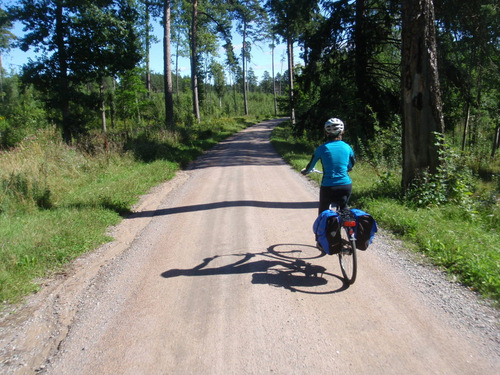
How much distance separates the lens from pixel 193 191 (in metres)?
10.1

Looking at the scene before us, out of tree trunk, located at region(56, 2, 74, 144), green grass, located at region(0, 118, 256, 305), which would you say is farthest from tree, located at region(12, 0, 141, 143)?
green grass, located at region(0, 118, 256, 305)

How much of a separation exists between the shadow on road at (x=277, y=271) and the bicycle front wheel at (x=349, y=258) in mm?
121

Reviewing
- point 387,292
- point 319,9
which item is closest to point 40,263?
point 387,292

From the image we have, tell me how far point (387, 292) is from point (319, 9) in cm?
1539

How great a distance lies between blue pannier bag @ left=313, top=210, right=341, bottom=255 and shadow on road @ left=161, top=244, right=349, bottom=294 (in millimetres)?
470

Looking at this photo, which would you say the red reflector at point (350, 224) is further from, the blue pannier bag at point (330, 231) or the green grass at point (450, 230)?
the green grass at point (450, 230)

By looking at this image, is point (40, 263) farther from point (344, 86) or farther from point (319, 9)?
point (319, 9)

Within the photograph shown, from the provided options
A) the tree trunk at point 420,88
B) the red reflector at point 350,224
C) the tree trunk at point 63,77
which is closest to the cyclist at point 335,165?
the red reflector at point 350,224

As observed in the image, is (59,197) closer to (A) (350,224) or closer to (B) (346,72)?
(A) (350,224)

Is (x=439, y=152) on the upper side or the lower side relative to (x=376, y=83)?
lower

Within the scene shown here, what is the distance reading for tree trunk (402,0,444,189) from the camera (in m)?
7.26

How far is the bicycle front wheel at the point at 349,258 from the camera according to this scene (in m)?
4.11

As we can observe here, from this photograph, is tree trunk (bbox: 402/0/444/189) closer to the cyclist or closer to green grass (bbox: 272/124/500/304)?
green grass (bbox: 272/124/500/304)

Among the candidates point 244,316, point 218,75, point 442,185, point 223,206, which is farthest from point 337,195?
Result: point 218,75
